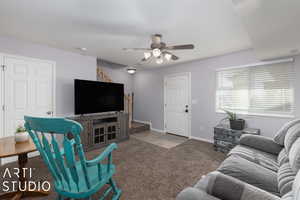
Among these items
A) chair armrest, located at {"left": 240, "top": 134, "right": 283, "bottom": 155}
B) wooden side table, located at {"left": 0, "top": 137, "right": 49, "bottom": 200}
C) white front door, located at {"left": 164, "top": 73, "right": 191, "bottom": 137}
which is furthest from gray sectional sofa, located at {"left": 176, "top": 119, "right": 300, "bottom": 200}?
white front door, located at {"left": 164, "top": 73, "right": 191, "bottom": 137}

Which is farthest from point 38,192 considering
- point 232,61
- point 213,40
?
point 232,61

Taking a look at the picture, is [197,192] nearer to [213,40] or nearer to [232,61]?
[213,40]

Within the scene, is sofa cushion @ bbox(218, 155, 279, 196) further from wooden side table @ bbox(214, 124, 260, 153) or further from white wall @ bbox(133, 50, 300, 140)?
white wall @ bbox(133, 50, 300, 140)

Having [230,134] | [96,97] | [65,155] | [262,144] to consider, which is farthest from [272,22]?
[96,97]

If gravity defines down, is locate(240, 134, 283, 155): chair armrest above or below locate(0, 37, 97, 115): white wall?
below

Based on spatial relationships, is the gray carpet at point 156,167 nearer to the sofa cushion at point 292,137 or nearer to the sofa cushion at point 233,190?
the sofa cushion at point 233,190

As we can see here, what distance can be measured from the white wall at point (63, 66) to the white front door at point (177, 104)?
2537 mm

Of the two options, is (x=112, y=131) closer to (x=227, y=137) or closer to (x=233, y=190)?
(x=227, y=137)

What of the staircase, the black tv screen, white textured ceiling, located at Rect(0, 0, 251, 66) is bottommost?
the staircase

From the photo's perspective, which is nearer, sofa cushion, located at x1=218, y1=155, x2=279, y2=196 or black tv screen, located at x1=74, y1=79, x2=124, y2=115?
sofa cushion, located at x1=218, y1=155, x2=279, y2=196

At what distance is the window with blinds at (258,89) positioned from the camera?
280 cm

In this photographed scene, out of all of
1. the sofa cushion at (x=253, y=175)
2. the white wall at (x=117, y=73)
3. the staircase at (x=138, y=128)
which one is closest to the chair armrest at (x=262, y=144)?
the sofa cushion at (x=253, y=175)

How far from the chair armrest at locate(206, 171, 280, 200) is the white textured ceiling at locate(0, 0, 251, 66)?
187 centimetres

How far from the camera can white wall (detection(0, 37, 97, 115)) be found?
111 inches
